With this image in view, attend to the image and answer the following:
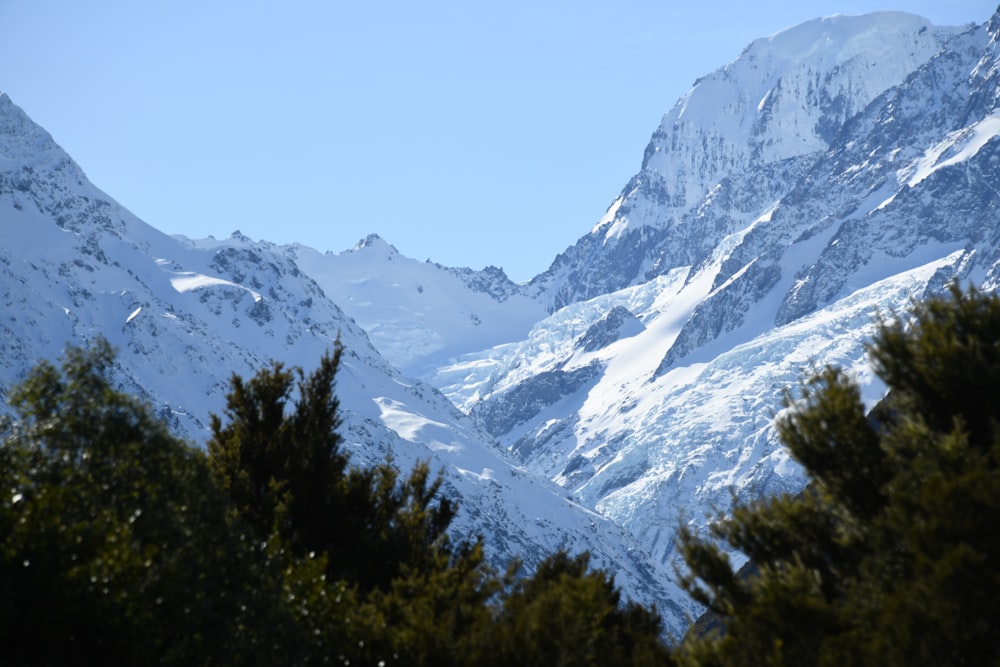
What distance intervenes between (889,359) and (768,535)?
4.69 m

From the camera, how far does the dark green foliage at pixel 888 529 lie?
20156mm

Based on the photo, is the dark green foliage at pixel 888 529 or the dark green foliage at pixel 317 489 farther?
the dark green foliage at pixel 317 489

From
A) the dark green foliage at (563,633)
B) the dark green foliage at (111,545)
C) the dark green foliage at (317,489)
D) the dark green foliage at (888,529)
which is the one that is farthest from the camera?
the dark green foliage at (317,489)

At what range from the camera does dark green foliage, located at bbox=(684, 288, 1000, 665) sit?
2016 cm

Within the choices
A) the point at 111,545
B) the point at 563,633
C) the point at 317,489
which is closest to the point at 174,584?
the point at 111,545

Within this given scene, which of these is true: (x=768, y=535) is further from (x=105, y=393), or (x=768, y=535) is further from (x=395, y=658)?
(x=105, y=393)

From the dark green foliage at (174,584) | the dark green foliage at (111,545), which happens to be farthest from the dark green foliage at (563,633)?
the dark green foliage at (111,545)

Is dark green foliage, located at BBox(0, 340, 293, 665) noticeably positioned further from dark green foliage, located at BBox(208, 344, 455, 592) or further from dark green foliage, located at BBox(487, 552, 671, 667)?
dark green foliage, located at BBox(208, 344, 455, 592)

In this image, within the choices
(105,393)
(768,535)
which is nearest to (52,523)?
(105,393)

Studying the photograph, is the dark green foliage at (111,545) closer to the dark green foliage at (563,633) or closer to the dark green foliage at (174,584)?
the dark green foliage at (174,584)

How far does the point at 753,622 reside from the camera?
22.5 metres

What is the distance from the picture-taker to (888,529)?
2294 centimetres

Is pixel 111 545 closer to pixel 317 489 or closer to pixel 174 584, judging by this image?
pixel 174 584

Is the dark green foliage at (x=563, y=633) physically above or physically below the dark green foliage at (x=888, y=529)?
→ below
